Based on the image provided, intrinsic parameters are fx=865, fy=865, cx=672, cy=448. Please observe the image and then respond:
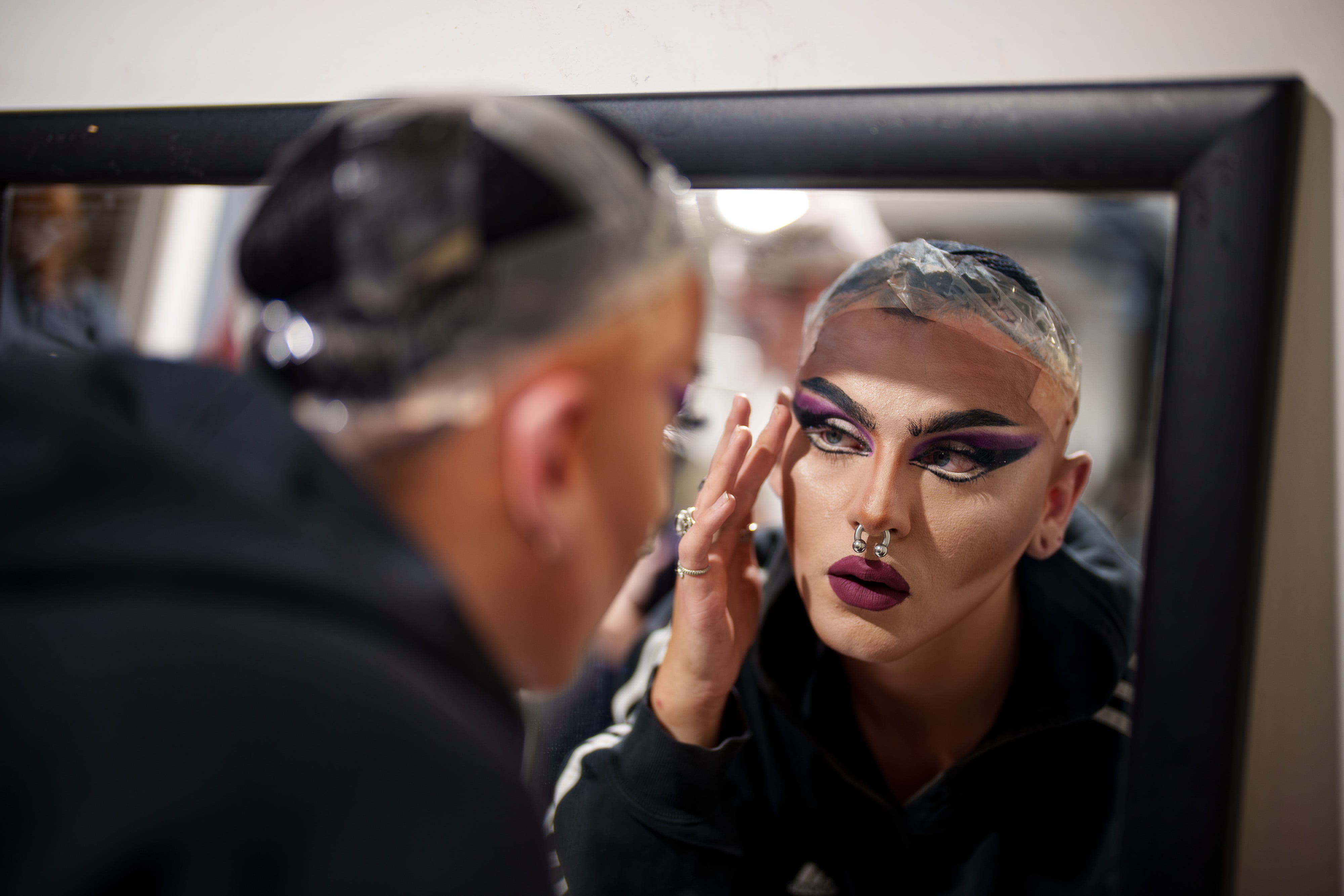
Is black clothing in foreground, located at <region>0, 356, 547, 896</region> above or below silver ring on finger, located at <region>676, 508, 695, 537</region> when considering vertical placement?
below


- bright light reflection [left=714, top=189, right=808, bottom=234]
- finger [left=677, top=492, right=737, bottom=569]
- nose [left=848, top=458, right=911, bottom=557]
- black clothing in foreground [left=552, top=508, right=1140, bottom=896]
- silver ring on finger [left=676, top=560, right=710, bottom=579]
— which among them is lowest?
black clothing in foreground [left=552, top=508, right=1140, bottom=896]

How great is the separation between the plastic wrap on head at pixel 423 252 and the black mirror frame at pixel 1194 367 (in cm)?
31

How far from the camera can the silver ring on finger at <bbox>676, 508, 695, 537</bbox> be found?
2.21 ft

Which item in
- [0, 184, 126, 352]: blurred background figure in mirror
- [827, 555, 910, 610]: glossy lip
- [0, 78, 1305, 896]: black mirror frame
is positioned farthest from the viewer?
[0, 184, 126, 352]: blurred background figure in mirror

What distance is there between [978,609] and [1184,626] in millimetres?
188

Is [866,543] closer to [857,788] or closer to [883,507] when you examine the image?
[883,507]

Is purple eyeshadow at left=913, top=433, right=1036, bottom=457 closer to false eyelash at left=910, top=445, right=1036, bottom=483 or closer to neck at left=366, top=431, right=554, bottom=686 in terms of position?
false eyelash at left=910, top=445, right=1036, bottom=483

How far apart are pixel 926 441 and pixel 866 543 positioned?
9cm

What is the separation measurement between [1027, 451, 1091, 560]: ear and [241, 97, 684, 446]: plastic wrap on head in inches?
17.3

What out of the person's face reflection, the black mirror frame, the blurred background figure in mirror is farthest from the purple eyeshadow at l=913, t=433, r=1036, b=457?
the blurred background figure in mirror

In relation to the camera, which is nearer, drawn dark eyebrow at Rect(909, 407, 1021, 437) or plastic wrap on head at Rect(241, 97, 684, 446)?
plastic wrap on head at Rect(241, 97, 684, 446)

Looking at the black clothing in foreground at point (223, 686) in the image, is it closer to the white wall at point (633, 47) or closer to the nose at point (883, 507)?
the nose at point (883, 507)

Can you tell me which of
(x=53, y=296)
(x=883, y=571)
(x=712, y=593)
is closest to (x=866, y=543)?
(x=883, y=571)

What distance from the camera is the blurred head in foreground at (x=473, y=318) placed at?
0.37m
